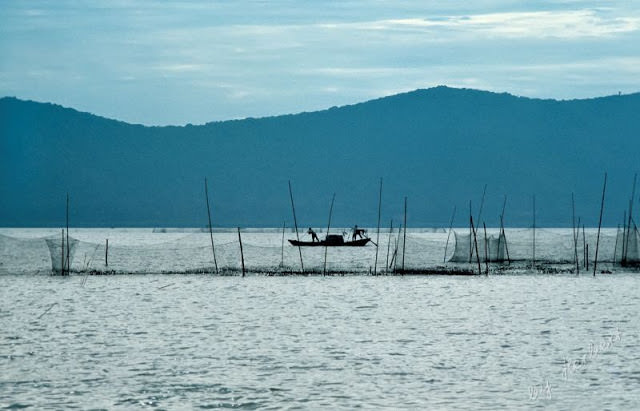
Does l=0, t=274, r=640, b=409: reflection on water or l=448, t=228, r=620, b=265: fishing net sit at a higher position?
l=448, t=228, r=620, b=265: fishing net

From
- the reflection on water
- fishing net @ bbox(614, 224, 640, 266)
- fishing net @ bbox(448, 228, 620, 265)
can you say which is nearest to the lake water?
the reflection on water

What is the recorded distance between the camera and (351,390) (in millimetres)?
15820

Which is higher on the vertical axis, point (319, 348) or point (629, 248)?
point (629, 248)

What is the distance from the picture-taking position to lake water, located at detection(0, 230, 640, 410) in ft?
50.5

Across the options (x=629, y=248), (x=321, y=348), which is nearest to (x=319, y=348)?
(x=321, y=348)

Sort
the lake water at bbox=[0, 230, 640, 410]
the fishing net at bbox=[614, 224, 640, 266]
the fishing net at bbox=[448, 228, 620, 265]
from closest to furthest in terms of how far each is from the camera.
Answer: the lake water at bbox=[0, 230, 640, 410] < the fishing net at bbox=[614, 224, 640, 266] < the fishing net at bbox=[448, 228, 620, 265]

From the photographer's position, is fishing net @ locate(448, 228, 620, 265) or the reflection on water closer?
the reflection on water

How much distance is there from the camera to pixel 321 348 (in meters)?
20.9

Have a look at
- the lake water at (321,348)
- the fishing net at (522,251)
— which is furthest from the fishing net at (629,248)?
the lake water at (321,348)

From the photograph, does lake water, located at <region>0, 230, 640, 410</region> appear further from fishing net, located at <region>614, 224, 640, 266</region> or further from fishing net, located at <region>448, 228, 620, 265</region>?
fishing net, located at <region>448, 228, 620, 265</region>

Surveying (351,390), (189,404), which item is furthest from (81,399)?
(351,390)

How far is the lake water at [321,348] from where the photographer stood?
50.5 ft

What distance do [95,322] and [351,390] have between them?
39.7 ft

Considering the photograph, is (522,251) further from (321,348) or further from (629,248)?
(321,348)
